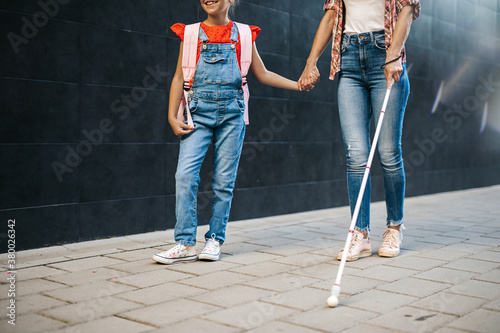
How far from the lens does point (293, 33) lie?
6.18m

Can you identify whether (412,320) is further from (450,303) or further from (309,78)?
(309,78)

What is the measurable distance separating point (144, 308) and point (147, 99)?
8.00 ft

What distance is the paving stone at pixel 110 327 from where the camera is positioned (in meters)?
2.42

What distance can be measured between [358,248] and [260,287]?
1001 mm

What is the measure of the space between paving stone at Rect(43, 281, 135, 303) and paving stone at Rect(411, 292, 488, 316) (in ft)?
4.95

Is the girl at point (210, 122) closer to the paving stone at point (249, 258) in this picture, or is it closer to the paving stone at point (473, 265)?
the paving stone at point (249, 258)

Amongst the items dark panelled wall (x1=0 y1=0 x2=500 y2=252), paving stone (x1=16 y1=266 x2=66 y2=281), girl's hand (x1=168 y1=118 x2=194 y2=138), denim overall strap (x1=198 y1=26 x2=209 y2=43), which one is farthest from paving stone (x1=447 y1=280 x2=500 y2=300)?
dark panelled wall (x1=0 y1=0 x2=500 y2=252)

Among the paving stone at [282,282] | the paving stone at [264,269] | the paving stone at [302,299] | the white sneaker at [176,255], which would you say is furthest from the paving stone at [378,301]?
the white sneaker at [176,255]

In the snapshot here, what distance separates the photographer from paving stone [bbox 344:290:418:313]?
2.78m

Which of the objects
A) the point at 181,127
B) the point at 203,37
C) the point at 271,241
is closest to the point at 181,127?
the point at 181,127

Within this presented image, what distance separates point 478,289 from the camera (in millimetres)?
3146

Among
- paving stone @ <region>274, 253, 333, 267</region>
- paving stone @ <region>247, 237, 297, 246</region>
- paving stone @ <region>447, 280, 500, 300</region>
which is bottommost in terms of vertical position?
paving stone @ <region>247, 237, 297, 246</region>

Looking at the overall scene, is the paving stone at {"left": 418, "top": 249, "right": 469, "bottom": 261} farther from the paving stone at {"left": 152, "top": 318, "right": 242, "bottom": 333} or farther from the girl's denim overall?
the paving stone at {"left": 152, "top": 318, "right": 242, "bottom": 333}

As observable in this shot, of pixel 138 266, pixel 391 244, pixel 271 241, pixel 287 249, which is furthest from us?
pixel 271 241
